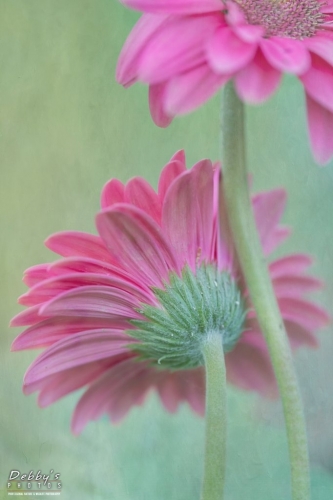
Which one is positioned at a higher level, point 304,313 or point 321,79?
point 321,79

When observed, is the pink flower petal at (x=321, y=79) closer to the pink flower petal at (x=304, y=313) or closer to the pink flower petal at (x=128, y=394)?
the pink flower petal at (x=304, y=313)

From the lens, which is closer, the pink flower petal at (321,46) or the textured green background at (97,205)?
the pink flower petal at (321,46)

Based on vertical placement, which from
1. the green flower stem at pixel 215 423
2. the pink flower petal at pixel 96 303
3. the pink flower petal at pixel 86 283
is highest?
the pink flower petal at pixel 86 283

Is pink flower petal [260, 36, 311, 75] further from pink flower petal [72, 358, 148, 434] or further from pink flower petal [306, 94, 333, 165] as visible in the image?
pink flower petal [72, 358, 148, 434]

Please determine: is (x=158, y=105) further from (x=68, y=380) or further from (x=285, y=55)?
(x=68, y=380)

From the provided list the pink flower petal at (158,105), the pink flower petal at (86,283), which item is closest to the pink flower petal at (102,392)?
the pink flower petal at (86,283)

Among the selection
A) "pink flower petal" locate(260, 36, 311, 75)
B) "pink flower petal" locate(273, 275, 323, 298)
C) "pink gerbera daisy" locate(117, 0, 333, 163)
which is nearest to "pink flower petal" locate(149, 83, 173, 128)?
"pink gerbera daisy" locate(117, 0, 333, 163)

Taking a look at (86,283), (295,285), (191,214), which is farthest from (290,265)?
(86,283)
